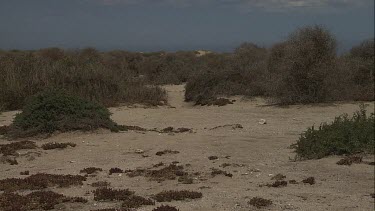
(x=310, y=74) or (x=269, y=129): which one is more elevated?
(x=310, y=74)

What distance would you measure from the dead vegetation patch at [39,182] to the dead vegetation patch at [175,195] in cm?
181

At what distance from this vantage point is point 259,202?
7.14 metres

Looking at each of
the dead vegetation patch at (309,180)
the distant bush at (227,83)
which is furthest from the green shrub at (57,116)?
the distant bush at (227,83)

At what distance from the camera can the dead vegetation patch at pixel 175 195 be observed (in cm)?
738

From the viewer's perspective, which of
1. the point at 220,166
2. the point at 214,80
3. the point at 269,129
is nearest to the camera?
the point at 220,166

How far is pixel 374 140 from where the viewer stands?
10.6 metres

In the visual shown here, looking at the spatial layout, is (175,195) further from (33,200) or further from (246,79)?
(246,79)

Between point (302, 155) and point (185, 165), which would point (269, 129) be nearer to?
point (302, 155)

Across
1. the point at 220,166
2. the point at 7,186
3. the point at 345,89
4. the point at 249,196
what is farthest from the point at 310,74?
the point at 7,186

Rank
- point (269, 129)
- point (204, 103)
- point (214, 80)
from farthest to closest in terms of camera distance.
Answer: point (214, 80)
point (204, 103)
point (269, 129)

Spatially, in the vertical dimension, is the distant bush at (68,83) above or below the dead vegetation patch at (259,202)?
above

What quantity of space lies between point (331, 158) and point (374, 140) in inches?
44.5

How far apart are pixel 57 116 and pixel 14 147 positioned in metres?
2.36

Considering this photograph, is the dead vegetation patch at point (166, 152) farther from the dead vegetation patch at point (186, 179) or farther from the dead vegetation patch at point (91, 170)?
the dead vegetation patch at point (186, 179)
